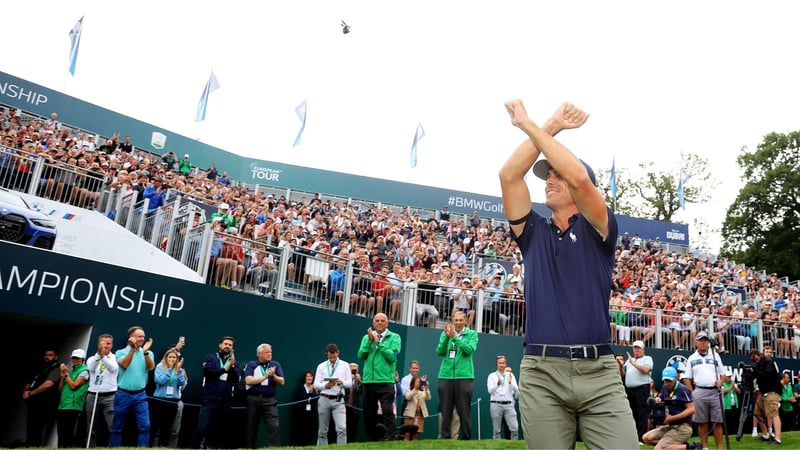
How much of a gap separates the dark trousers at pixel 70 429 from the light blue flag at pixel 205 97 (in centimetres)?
2281

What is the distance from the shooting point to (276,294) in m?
14.4

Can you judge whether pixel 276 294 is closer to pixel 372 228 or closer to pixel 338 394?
pixel 338 394

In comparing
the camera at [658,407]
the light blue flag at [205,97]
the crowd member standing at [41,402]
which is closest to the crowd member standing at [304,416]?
the crowd member standing at [41,402]

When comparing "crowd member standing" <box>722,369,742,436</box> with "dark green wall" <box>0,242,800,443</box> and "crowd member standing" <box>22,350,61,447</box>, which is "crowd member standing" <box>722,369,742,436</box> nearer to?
"dark green wall" <box>0,242,800,443</box>

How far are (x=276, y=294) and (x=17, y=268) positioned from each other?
16.0ft

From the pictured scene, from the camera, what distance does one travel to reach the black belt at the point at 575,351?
3.43m

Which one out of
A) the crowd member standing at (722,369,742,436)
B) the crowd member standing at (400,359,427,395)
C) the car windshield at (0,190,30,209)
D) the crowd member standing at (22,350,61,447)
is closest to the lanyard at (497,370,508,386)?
the crowd member standing at (400,359,427,395)

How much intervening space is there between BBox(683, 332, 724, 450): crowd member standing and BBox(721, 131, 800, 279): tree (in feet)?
137

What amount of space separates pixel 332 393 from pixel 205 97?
22637 millimetres

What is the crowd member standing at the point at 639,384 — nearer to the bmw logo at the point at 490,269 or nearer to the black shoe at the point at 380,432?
the black shoe at the point at 380,432

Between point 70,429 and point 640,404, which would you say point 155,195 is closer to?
point 70,429

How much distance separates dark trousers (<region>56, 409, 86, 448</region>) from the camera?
10.8 meters

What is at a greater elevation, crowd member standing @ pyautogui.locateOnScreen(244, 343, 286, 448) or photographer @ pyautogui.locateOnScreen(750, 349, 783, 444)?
photographer @ pyautogui.locateOnScreen(750, 349, 783, 444)

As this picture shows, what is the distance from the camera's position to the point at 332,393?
12734 mm
